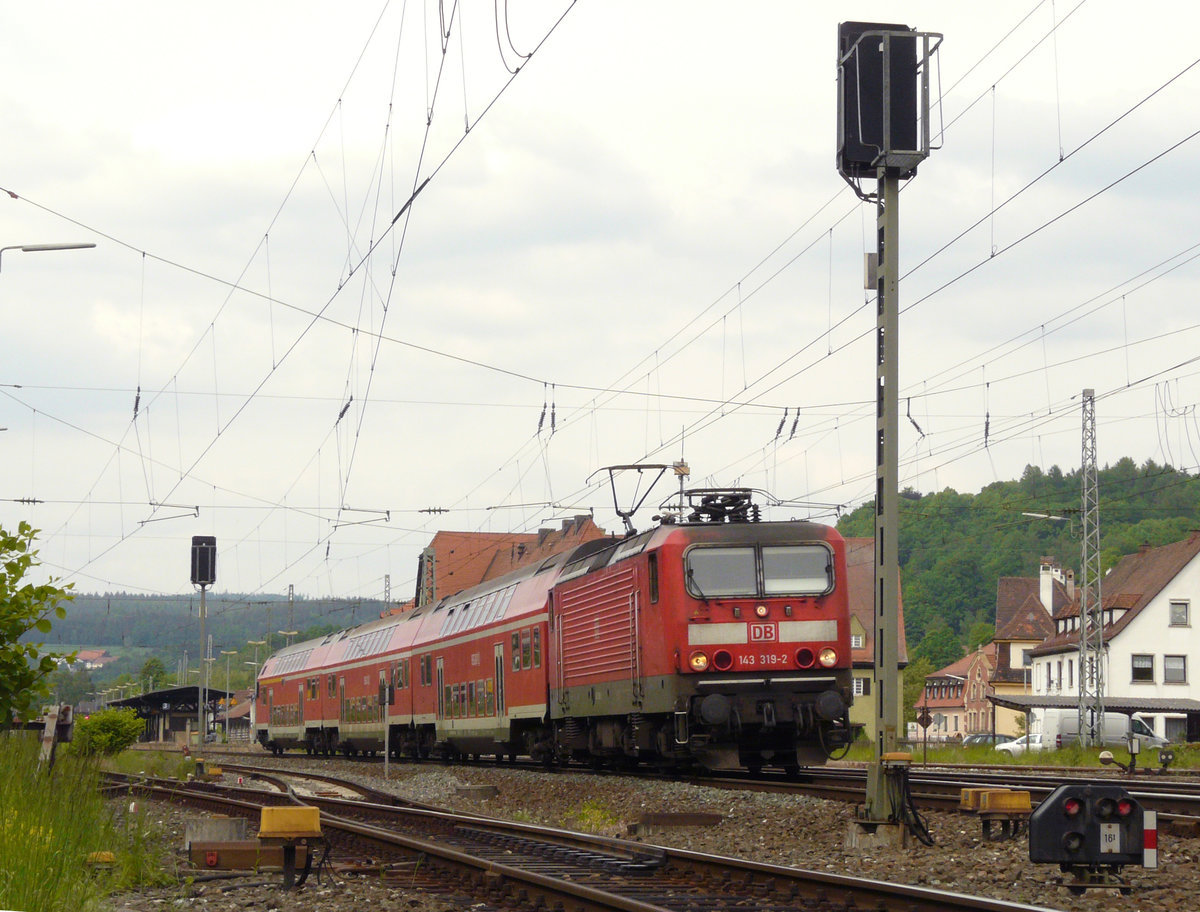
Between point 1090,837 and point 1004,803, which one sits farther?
point 1004,803

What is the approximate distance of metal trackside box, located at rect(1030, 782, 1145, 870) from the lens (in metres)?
10.6

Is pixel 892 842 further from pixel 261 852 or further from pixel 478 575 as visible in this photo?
pixel 478 575

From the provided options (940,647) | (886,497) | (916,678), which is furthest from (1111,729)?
(940,647)

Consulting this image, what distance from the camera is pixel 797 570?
20625 mm

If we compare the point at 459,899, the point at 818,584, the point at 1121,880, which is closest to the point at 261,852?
the point at 459,899

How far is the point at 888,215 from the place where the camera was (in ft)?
50.7

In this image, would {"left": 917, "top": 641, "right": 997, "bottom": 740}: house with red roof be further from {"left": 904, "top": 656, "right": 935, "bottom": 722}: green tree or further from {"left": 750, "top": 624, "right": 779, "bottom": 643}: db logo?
{"left": 750, "top": 624, "right": 779, "bottom": 643}: db logo

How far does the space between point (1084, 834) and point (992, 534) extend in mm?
116938

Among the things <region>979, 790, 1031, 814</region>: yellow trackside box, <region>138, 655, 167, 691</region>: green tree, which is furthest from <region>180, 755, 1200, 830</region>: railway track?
<region>138, 655, 167, 691</region>: green tree

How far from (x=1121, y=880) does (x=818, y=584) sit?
396 inches

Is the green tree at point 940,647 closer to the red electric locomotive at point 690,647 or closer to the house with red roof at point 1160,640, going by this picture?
the house with red roof at point 1160,640

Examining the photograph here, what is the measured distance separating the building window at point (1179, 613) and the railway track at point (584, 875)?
5676 centimetres

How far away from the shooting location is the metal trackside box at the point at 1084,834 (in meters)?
10.6

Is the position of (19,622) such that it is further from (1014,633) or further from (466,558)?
(1014,633)
